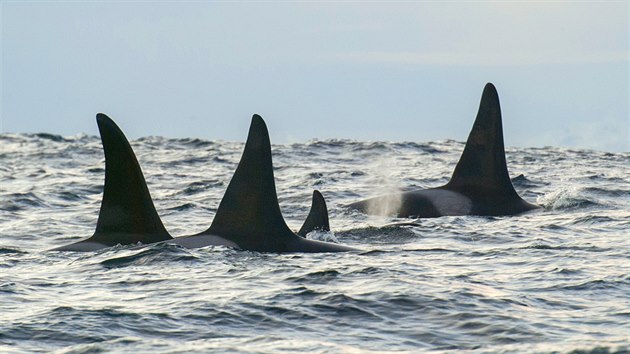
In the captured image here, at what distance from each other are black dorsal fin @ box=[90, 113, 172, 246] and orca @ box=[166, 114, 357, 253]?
0.37 m

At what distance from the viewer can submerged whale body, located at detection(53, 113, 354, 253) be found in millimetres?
11914

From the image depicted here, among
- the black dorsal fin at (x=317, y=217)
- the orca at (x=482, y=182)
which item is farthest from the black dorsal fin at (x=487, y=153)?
the black dorsal fin at (x=317, y=217)

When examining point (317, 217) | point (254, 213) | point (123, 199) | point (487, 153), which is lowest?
point (317, 217)

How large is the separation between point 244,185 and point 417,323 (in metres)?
3.10

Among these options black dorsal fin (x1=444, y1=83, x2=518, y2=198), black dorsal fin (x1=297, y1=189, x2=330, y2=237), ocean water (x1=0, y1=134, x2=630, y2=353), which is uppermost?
black dorsal fin (x1=444, y1=83, x2=518, y2=198)

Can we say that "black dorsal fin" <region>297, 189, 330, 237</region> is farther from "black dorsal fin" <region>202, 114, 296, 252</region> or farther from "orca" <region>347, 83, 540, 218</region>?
"orca" <region>347, 83, 540, 218</region>

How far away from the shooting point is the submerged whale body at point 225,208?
11.9m

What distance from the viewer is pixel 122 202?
12.2m

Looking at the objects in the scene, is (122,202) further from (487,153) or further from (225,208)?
(487,153)

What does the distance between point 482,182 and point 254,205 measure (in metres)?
6.83

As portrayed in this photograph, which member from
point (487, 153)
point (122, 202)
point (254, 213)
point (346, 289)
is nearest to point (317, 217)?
point (254, 213)

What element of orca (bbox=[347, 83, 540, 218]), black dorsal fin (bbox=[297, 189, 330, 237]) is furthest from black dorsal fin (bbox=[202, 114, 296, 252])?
orca (bbox=[347, 83, 540, 218])

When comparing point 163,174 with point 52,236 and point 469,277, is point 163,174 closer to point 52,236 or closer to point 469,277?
point 52,236

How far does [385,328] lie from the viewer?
932cm
